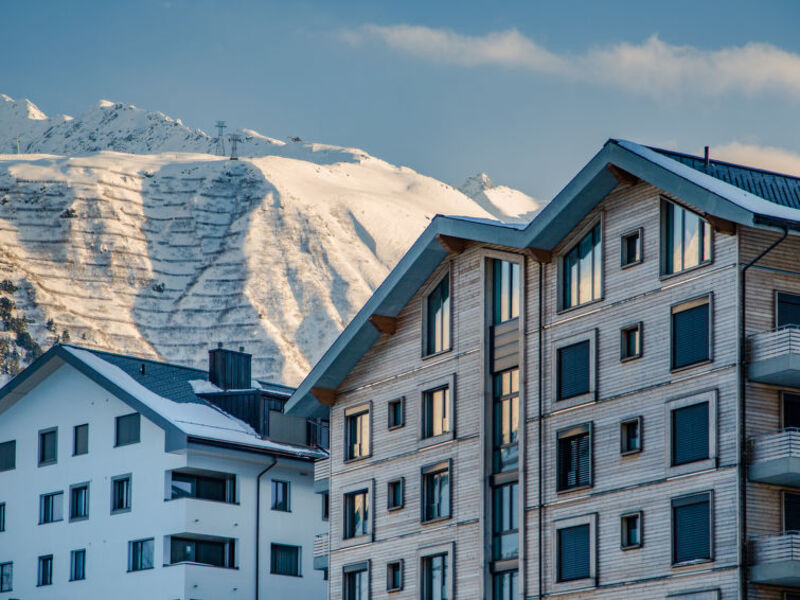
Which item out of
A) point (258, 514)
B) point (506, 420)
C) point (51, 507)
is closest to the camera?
point (506, 420)

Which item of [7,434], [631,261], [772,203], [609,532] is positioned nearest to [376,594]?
[609,532]

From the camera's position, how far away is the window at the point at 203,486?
62688 millimetres

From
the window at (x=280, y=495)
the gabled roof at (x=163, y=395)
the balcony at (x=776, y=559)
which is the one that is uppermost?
the gabled roof at (x=163, y=395)

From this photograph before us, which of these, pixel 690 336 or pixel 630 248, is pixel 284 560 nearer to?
pixel 630 248

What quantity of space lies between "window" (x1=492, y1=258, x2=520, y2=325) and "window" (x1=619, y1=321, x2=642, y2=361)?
4.90m

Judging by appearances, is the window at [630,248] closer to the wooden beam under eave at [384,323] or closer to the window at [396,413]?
the wooden beam under eave at [384,323]

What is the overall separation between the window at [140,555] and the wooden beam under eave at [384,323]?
644 inches

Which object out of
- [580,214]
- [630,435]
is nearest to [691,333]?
[630,435]

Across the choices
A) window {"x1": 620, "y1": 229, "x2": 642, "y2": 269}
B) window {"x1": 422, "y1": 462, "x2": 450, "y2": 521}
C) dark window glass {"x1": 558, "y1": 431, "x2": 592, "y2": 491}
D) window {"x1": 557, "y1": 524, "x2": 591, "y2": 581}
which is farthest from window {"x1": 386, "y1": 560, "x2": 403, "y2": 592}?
window {"x1": 620, "y1": 229, "x2": 642, "y2": 269}

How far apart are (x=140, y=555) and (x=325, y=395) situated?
13527 mm

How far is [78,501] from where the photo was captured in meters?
65.9

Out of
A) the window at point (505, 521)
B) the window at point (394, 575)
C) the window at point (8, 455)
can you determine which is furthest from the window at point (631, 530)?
the window at point (8, 455)

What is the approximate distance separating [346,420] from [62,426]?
→ 18.2m

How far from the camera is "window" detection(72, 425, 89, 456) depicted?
66.2 metres
